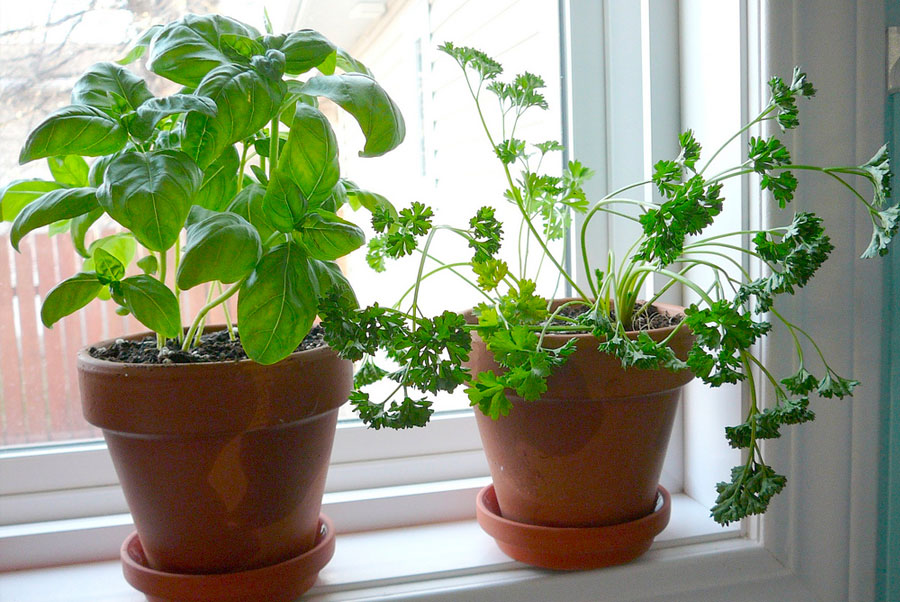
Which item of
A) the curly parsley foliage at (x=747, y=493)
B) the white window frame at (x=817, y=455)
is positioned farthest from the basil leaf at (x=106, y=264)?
the curly parsley foliage at (x=747, y=493)

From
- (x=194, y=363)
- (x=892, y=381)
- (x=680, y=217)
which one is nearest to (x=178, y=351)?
(x=194, y=363)

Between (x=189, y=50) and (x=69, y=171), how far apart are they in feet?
0.75

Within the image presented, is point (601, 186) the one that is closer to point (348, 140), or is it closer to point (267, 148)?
point (348, 140)

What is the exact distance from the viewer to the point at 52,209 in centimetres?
67

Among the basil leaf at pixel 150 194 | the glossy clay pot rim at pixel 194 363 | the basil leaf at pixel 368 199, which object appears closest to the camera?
the basil leaf at pixel 150 194

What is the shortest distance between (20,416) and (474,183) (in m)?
0.80

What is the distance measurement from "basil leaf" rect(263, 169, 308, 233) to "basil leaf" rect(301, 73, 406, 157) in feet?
0.24

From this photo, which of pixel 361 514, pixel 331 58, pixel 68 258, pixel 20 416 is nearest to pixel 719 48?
pixel 331 58

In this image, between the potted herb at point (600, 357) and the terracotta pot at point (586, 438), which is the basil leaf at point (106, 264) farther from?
the terracotta pot at point (586, 438)

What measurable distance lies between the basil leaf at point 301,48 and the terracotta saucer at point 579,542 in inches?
22.1

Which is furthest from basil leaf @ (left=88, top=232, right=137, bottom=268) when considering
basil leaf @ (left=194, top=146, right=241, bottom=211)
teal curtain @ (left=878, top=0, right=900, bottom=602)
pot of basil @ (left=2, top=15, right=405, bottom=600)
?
teal curtain @ (left=878, top=0, right=900, bottom=602)

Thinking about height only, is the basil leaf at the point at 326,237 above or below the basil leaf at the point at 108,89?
below

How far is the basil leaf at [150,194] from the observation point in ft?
2.03

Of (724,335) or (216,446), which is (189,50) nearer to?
(216,446)
